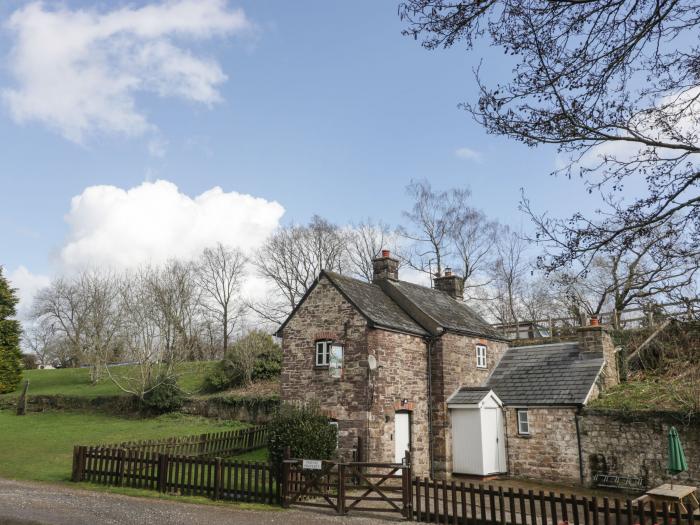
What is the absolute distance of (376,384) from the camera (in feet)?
60.1

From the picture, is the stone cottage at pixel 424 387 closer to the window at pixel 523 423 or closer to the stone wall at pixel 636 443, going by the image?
the window at pixel 523 423

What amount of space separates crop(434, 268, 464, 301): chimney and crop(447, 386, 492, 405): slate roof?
7534 millimetres

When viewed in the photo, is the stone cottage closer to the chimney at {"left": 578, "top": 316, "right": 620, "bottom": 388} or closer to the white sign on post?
the chimney at {"left": 578, "top": 316, "right": 620, "bottom": 388}

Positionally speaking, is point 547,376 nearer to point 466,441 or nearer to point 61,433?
point 466,441

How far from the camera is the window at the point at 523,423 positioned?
1980 cm

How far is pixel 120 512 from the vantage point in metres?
12.7

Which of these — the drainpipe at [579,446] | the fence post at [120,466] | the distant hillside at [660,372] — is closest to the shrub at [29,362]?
the fence post at [120,466]

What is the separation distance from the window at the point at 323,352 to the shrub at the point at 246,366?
14.3 meters

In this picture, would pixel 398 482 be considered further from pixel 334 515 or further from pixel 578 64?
pixel 578 64

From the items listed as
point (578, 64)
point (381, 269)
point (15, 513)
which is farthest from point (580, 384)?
point (15, 513)

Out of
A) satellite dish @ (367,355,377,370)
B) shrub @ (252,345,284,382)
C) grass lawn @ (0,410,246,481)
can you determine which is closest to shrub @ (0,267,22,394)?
grass lawn @ (0,410,246,481)

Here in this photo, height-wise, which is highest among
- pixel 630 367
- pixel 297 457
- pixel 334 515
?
pixel 630 367

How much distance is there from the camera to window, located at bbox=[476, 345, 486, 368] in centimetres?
2302

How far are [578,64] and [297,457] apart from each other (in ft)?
43.4
